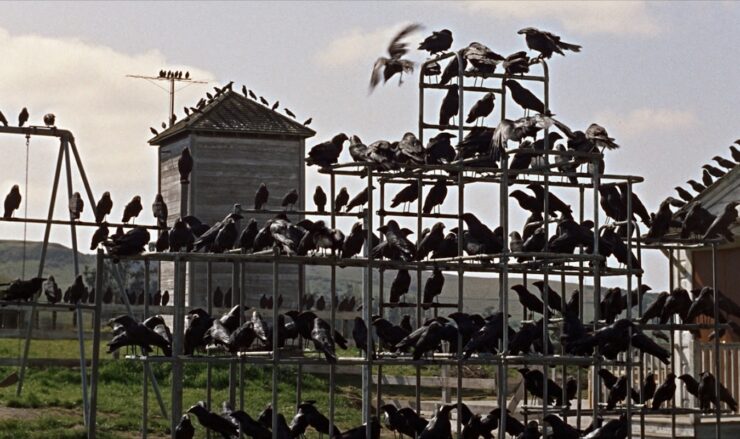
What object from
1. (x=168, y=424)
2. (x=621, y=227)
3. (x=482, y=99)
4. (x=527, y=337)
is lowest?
(x=168, y=424)

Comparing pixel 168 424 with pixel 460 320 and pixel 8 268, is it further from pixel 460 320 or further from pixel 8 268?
pixel 8 268

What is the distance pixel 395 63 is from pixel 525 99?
1.51 metres

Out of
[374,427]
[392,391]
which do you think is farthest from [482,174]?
[392,391]

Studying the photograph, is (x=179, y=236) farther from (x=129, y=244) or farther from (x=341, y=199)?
(x=341, y=199)

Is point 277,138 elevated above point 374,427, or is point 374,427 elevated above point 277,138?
point 277,138

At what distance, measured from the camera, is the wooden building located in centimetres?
3064

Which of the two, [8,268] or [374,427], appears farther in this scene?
[8,268]

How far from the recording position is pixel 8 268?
453ft

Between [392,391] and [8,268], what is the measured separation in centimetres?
11720

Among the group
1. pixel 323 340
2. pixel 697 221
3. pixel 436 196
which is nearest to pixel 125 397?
pixel 436 196

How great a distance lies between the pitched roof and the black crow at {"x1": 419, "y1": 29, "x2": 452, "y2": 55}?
1502 cm

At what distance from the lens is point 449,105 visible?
16.2 metres

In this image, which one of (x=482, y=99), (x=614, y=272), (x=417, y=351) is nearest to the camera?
(x=417, y=351)

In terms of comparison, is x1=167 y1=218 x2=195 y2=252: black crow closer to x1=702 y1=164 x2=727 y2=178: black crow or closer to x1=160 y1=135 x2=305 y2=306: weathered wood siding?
x1=702 y1=164 x2=727 y2=178: black crow
